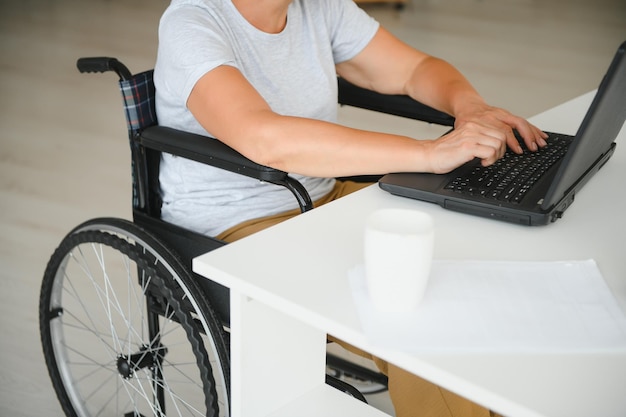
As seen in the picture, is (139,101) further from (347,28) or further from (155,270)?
(347,28)

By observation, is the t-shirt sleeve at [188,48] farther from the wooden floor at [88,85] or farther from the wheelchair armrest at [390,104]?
the wooden floor at [88,85]

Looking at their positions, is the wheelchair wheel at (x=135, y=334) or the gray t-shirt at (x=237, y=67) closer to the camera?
the wheelchair wheel at (x=135, y=334)

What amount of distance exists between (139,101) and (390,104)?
1.81 ft

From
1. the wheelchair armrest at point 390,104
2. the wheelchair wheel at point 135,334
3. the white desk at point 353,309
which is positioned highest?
the wheelchair armrest at point 390,104

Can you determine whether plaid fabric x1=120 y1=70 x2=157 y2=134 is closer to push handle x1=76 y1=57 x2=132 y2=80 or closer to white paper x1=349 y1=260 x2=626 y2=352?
push handle x1=76 y1=57 x2=132 y2=80

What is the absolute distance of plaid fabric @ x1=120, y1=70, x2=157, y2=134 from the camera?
1.55 meters

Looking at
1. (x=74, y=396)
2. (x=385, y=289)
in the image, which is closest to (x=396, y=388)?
(x=385, y=289)

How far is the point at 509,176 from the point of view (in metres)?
1.29

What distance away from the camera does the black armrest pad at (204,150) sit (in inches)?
52.8

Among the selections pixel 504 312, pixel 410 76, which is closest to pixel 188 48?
pixel 410 76

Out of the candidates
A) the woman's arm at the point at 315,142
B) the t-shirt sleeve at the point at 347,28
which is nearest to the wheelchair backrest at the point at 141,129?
the woman's arm at the point at 315,142

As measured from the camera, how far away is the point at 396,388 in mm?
1286

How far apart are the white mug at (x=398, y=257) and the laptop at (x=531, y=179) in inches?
11.2

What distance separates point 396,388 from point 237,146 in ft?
1.52
